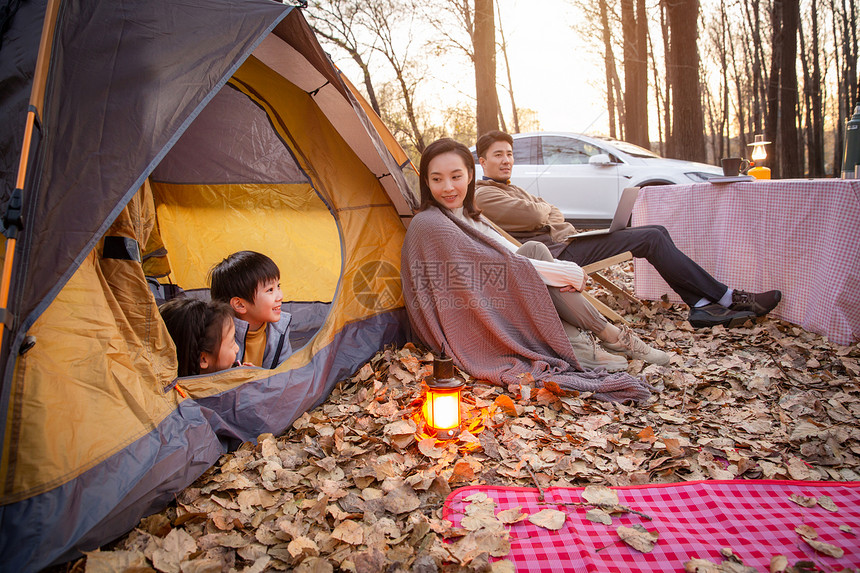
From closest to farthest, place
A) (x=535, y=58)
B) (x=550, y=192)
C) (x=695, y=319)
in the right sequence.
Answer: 1. (x=695, y=319)
2. (x=550, y=192)
3. (x=535, y=58)

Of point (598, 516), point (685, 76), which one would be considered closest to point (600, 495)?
point (598, 516)

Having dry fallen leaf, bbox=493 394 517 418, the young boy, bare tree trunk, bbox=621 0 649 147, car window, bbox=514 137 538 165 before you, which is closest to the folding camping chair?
dry fallen leaf, bbox=493 394 517 418

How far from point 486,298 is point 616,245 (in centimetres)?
141

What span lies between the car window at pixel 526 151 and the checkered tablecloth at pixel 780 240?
A: 12.0 feet

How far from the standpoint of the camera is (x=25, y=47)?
189 cm

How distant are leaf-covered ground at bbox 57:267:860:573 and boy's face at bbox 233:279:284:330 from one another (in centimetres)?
52

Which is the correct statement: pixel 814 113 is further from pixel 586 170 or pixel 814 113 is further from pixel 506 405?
pixel 506 405

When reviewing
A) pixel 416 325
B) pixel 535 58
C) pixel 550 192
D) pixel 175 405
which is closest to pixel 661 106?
pixel 535 58

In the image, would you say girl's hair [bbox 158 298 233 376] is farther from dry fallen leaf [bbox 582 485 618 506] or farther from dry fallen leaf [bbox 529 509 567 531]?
dry fallen leaf [bbox 582 485 618 506]

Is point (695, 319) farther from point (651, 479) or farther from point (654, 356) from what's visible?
point (651, 479)

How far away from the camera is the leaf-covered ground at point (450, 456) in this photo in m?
1.62

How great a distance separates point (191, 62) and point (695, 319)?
329 cm

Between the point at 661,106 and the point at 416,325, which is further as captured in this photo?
the point at 661,106

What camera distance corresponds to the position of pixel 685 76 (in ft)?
24.0
